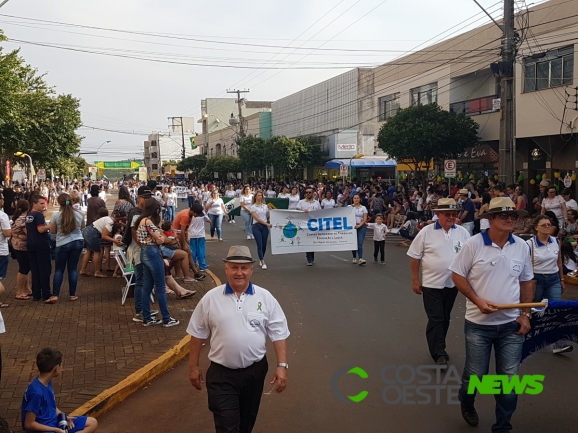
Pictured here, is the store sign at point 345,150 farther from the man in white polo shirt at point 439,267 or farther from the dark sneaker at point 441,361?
the dark sneaker at point 441,361

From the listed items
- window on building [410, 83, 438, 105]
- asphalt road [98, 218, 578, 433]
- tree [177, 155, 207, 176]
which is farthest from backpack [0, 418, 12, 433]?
tree [177, 155, 207, 176]

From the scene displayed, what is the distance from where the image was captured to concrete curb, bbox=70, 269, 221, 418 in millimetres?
5324

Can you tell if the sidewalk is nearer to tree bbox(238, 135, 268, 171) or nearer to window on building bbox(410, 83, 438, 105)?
window on building bbox(410, 83, 438, 105)

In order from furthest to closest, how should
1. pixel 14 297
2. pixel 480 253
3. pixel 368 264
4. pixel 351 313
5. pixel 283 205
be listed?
pixel 283 205
pixel 368 264
pixel 14 297
pixel 351 313
pixel 480 253

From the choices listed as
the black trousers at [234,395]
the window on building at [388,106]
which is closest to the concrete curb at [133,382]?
the black trousers at [234,395]

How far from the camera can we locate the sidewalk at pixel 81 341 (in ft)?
19.1

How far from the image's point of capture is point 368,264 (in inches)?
557

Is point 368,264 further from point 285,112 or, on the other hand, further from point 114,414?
point 285,112

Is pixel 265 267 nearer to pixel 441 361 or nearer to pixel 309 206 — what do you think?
pixel 309 206

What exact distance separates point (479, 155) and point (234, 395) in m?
26.6

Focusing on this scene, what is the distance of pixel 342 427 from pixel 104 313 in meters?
5.04

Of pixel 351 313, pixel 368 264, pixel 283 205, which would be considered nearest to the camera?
pixel 351 313

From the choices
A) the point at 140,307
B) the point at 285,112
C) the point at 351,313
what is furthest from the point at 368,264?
the point at 285,112

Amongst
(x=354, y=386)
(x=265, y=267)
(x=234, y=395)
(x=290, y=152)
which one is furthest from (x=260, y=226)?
(x=290, y=152)
